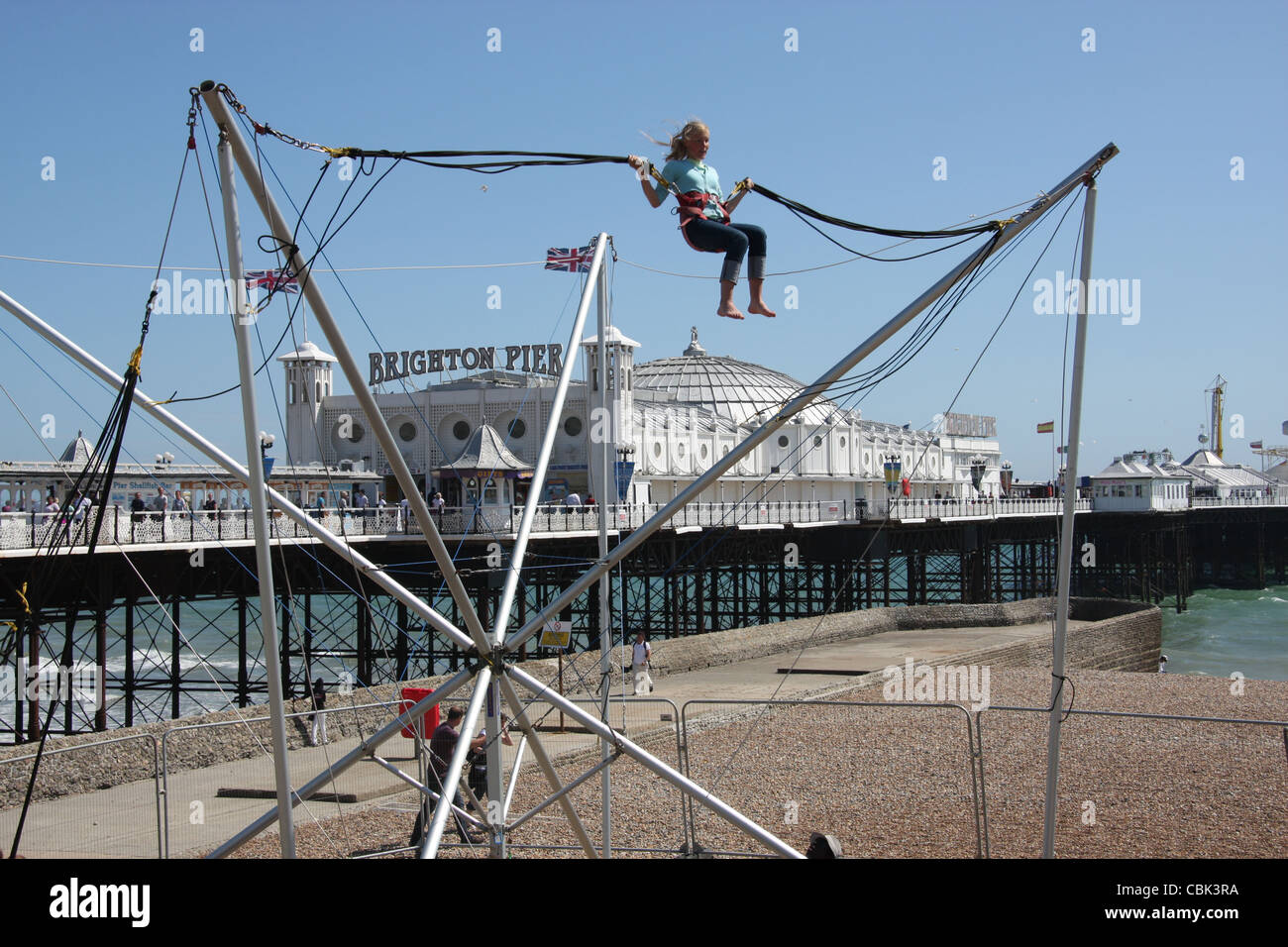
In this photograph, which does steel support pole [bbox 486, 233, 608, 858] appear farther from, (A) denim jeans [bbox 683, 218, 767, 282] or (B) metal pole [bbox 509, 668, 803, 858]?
(A) denim jeans [bbox 683, 218, 767, 282]

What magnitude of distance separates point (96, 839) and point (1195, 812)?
13.0 m

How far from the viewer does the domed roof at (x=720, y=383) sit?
263 feet

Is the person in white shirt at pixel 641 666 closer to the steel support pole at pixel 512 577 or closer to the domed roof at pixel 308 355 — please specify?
the steel support pole at pixel 512 577

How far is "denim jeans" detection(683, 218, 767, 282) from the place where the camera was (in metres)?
7.55

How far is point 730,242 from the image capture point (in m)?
7.57

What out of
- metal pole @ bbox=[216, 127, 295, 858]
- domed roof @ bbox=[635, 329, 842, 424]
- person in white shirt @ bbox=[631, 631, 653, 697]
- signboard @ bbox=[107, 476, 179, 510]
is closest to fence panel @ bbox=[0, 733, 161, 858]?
metal pole @ bbox=[216, 127, 295, 858]

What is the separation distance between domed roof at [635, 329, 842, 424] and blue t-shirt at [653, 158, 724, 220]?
226 feet

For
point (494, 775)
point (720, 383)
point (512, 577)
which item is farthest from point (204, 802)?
point (720, 383)

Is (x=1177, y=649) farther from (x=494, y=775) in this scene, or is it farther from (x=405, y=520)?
(x=494, y=775)

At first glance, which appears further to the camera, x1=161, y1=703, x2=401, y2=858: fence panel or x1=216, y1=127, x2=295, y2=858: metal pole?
x1=161, y1=703, x2=401, y2=858: fence panel

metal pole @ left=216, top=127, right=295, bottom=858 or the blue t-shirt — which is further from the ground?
the blue t-shirt

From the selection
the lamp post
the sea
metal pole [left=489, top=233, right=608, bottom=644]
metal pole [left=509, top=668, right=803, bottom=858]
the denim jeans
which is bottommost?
the sea
